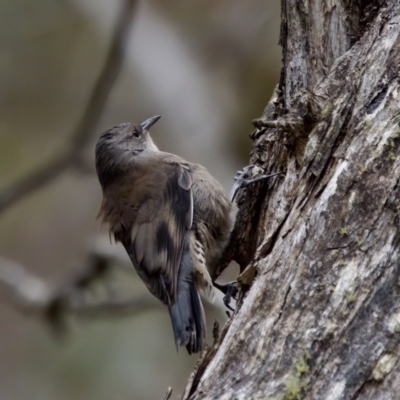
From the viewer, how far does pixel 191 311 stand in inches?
151

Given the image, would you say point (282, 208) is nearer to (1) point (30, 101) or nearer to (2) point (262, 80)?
(2) point (262, 80)

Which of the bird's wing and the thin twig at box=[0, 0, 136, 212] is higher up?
the thin twig at box=[0, 0, 136, 212]

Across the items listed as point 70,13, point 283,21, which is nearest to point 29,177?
point 283,21

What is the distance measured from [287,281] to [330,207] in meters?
0.34

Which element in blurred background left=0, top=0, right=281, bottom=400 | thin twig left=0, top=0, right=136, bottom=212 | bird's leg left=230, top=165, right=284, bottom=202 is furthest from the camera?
blurred background left=0, top=0, right=281, bottom=400

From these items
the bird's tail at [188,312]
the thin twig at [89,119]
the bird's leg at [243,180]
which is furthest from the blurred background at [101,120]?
the bird's tail at [188,312]

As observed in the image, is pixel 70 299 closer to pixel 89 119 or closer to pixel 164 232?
pixel 89 119

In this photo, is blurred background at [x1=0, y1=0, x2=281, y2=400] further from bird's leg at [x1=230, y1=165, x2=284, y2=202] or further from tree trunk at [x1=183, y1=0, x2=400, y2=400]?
tree trunk at [x1=183, y1=0, x2=400, y2=400]

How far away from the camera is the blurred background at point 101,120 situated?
730 cm

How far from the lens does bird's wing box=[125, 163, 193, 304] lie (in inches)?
159

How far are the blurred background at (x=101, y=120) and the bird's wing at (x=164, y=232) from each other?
2.65m

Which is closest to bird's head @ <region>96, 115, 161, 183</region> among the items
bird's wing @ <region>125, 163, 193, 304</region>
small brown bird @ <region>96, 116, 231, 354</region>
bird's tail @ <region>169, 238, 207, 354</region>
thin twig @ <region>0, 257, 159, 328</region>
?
small brown bird @ <region>96, 116, 231, 354</region>

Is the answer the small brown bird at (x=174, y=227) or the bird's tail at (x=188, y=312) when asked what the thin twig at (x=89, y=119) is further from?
the bird's tail at (x=188, y=312)

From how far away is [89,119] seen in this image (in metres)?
5.32
